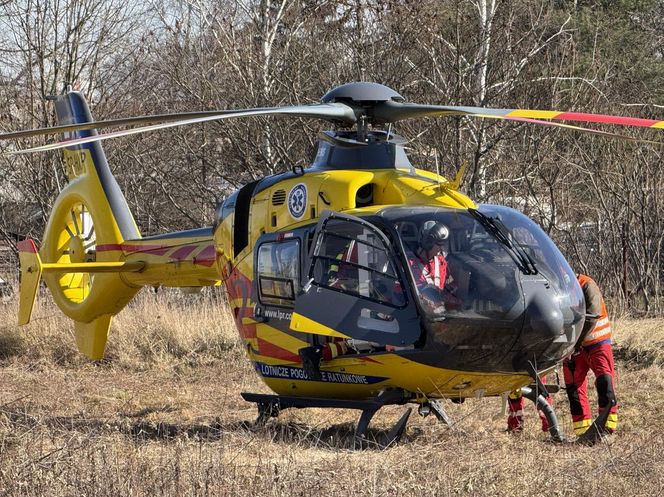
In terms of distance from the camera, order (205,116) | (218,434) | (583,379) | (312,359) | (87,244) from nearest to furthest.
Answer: (205,116) < (312,359) < (218,434) < (583,379) < (87,244)

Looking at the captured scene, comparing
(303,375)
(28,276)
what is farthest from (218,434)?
(28,276)

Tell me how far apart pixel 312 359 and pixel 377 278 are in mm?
1043

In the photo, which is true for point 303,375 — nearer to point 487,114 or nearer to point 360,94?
point 360,94

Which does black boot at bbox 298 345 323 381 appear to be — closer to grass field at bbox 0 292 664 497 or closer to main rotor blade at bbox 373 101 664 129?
grass field at bbox 0 292 664 497

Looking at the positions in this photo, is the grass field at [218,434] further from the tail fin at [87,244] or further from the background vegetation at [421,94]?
the background vegetation at [421,94]

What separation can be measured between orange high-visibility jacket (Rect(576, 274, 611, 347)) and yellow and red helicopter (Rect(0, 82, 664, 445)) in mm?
655

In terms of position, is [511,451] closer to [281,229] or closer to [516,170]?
[281,229]

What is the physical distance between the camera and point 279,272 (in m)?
7.62

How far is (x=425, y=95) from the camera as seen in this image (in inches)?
610

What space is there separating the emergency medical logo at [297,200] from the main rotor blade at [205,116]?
59 centimetres

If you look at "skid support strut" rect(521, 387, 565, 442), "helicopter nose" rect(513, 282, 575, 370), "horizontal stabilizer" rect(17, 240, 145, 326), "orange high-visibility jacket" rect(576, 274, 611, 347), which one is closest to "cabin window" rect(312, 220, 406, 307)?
"helicopter nose" rect(513, 282, 575, 370)

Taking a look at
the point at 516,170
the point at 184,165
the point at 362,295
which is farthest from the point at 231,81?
the point at 362,295

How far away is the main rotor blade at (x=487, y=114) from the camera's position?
21.4 ft

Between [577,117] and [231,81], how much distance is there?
422 inches
